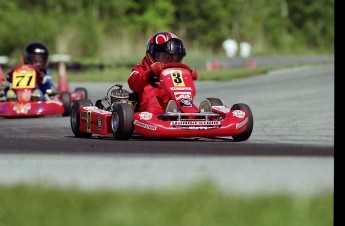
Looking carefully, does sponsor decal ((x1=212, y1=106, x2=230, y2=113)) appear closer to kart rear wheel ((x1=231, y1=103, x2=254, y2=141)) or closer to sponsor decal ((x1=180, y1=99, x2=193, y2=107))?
kart rear wheel ((x1=231, y1=103, x2=254, y2=141))

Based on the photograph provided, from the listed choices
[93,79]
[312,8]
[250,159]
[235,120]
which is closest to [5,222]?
[250,159]

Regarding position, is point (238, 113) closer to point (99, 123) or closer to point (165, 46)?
point (165, 46)

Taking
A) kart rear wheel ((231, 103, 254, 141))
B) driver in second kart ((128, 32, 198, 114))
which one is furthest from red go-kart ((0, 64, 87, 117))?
kart rear wheel ((231, 103, 254, 141))

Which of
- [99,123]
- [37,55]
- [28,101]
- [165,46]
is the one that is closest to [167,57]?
[165,46]

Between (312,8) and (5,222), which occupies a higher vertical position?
(312,8)

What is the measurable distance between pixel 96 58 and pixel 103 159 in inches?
1249

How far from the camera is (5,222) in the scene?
20.8 feet

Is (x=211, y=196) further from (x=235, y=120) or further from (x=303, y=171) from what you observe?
(x=235, y=120)

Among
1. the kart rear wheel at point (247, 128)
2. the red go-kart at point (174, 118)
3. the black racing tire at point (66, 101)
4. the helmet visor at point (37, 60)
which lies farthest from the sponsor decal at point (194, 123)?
the helmet visor at point (37, 60)

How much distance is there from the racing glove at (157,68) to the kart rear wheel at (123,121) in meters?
0.72

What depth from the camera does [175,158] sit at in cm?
845
